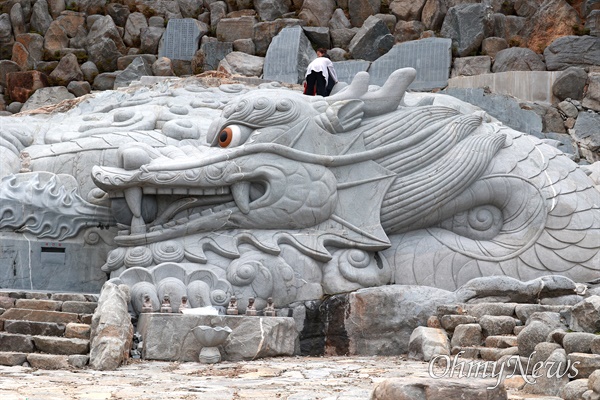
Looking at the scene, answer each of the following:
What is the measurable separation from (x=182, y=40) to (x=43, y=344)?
38.4ft

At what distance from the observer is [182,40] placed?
19484 millimetres

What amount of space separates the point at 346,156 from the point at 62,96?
9.79 metres

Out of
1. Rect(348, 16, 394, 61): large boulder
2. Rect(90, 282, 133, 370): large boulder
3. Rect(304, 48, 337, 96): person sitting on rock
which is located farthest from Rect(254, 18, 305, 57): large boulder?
Rect(90, 282, 133, 370): large boulder

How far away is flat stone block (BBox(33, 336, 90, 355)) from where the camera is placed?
842cm

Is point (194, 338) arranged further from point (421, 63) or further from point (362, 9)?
point (362, 9)

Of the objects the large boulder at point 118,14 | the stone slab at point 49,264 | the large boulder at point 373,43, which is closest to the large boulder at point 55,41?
the large boulder at point 118,14

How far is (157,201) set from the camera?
10500 millimetres

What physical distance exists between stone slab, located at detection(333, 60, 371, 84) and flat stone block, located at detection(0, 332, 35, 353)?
29.0 ft

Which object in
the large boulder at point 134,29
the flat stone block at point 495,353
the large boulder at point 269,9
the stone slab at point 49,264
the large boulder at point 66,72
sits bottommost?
the stone slab at point 49,264

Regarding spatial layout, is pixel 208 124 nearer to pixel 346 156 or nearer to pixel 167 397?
pixel 346 156

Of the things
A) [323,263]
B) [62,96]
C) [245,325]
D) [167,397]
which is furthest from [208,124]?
[62,96]

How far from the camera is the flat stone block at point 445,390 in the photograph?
17.0 feet

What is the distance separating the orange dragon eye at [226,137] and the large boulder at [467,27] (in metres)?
8.02

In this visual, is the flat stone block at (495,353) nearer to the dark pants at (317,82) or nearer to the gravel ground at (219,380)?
the gravel ground at (219,380)
